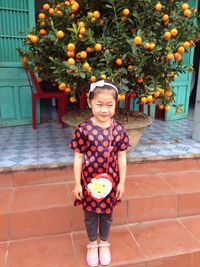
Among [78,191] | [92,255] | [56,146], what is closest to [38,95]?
[56,146]

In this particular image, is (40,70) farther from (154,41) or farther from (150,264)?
(150,264)

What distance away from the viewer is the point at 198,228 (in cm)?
199

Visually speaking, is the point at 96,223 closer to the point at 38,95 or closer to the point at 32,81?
the point at 38,95

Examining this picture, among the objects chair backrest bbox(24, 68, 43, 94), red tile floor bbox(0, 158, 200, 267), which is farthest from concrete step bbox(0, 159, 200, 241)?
chair backrest bbox(24, 68, 43, 94)

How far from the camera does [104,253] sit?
1.63 metres

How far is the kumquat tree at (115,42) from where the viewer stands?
1948 millimetres

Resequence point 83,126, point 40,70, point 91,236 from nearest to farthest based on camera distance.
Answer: point 83,126 → point 91,236 → point 40,70

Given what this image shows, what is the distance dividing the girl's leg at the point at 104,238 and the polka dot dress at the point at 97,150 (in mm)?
104

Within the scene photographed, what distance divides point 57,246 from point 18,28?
308 cm

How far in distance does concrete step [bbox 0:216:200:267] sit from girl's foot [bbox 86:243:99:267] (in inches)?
1.8

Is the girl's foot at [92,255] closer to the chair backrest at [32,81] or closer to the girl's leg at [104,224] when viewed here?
the girl's leg at [104,224]

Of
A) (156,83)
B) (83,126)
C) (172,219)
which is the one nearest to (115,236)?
(172,219)

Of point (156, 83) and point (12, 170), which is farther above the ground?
point (156, 83)

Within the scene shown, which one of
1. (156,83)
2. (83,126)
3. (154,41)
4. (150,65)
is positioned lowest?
(83,126)
